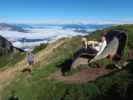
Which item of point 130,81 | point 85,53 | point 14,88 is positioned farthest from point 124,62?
point 14,88

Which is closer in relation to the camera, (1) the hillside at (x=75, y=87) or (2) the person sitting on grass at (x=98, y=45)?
(1) the hillside at (x=75, y=87)

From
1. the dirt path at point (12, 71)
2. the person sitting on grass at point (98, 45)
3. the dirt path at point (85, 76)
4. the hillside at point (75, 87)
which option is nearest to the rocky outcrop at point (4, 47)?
the dirt path at point (12, 71)

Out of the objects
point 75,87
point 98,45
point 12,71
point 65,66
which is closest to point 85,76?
point 75,87

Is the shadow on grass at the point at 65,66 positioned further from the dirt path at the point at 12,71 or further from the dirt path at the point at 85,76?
the dirt path at the point at 12,71

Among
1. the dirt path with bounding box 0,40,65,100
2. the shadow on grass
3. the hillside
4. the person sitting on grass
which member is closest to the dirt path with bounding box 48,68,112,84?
the hillside

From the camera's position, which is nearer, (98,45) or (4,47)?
(98,45)

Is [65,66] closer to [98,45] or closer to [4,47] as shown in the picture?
[98,45]

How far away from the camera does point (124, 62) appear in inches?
843

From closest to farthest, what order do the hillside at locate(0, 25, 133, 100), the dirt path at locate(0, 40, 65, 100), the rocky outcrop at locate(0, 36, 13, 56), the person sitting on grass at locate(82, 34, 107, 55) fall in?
the hillside at locate(0, 25, 133, 100)
the person sitting on grass at locate(82, 34, 107, 55)
the dirt path at locate(0, 40, 65, 100)
the rocky outcrop at locate(0, 36, 13, 56)

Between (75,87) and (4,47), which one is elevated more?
(75,87)

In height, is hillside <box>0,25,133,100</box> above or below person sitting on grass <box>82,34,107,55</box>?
below

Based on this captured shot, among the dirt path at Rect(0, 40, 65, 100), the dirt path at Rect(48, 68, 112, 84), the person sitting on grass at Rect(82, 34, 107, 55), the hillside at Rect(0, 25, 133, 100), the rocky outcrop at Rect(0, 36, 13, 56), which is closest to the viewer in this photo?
the hillside at Rect(0, 25, 133, 100)

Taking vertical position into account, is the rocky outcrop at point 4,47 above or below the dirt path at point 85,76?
below

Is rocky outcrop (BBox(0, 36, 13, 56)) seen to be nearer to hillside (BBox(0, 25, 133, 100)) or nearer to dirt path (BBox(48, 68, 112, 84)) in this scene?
hillside (BBox(0, 25, 133, 100))
